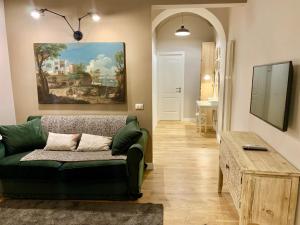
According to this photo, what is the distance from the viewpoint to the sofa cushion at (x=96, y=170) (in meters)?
2.70

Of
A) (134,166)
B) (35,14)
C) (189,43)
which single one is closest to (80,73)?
(35,14)

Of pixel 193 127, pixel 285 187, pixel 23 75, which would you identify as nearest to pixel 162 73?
pixel 193 127

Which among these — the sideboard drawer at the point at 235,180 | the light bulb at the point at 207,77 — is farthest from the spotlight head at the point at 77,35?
the light bulb at the point at 207,77

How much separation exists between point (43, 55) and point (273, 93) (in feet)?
10.5

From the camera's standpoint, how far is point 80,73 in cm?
358

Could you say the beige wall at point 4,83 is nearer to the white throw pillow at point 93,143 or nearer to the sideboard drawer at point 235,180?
the white throw pillow at point 93,143

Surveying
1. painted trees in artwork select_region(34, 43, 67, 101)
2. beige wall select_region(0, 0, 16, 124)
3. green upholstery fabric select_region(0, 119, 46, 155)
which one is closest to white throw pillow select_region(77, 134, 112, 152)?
green upholstery fabric select_region(0, 119, 46, 155)

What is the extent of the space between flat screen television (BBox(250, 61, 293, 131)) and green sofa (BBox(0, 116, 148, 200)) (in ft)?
4.66

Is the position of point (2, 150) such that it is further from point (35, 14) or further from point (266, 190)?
point (266, 190)

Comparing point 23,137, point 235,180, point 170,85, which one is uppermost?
point 170,85

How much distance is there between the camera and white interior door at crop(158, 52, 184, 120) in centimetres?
715

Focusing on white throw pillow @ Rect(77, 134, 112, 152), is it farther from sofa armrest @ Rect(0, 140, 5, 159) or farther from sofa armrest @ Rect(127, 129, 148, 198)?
sofa armrest @ Rect(0, 140, 5, 159)

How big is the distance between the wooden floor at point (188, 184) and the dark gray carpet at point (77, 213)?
7.3 inches

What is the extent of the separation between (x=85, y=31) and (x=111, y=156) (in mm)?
1921
